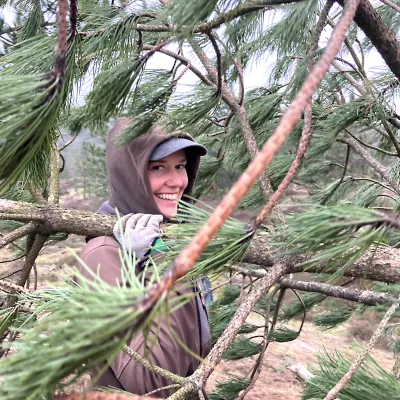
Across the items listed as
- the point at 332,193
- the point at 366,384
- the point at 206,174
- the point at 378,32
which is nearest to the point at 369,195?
the point at 332,193

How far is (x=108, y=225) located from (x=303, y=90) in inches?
31.2

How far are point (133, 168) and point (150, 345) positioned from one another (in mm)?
496

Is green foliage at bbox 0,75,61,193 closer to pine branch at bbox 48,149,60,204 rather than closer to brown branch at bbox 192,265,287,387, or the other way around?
brown branch at bbox 192,265,287,387

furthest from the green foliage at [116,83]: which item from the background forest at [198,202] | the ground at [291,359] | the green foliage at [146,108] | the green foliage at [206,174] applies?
the ground at [291,359]

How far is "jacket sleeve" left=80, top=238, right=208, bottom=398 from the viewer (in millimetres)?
750

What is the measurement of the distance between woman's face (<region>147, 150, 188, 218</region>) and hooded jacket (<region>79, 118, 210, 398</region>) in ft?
0.25

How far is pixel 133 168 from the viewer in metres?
1.03

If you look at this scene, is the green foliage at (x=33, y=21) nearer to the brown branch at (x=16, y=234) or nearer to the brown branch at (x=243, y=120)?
the brown branch at (x=243, y=120)

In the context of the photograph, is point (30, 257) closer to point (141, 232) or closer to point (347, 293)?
point (141, 232)

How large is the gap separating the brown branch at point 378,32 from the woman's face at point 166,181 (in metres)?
0.61

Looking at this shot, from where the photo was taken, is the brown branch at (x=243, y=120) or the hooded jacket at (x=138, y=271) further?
the brown branch at (x=243, y=120)

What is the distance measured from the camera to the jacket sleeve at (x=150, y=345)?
75cm

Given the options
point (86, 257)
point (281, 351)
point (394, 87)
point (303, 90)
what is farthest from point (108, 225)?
point (281, 351)

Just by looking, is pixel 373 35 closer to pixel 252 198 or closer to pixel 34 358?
pixel 34 358
